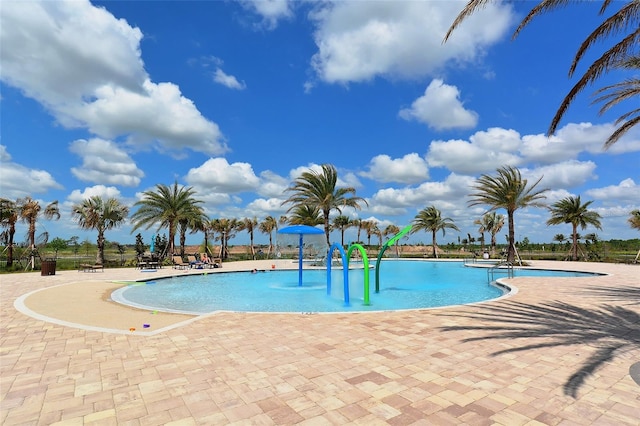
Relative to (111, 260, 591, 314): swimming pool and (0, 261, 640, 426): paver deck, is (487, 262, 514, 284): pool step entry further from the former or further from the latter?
(0, 261, 640, 426): paver deck

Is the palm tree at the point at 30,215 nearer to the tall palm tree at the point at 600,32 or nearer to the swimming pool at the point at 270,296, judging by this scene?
the swimming pool at the point at 270,296

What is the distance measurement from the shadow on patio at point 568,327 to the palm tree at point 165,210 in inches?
1068

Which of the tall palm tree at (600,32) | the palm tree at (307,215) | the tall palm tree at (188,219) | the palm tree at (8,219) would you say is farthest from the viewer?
the palm tree at (307,215)

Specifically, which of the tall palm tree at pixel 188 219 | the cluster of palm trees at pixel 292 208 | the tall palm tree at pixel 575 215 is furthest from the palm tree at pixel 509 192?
the tall palm tree at pixel 188 219

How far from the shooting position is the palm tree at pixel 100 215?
27109 millimetres

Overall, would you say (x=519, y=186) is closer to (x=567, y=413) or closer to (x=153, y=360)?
(x=567, y=413)

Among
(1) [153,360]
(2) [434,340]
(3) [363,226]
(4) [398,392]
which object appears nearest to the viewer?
(4) [398,392]

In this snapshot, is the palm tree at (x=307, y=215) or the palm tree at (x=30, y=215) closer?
the palm tree at (x=30, y=215)

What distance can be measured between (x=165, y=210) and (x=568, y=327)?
30.1m

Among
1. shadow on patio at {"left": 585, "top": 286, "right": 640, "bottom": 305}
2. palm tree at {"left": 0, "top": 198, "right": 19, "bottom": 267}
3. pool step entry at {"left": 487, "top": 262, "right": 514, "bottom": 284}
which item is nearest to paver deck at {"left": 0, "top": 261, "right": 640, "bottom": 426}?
shadow on patio at {"left": 585, "top": 286, "right": 640, "bottom": 305}

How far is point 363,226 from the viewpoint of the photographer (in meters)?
66.2

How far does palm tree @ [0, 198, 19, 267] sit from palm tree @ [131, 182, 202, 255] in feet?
25.3

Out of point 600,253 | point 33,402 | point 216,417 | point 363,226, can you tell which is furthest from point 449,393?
point 363,226

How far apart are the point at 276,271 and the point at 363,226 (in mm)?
43795
